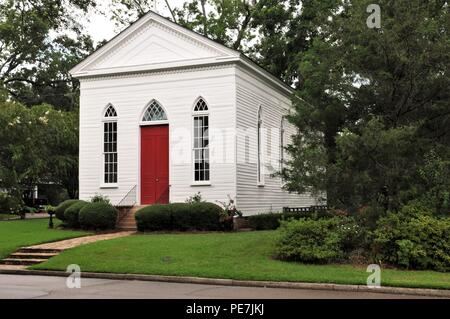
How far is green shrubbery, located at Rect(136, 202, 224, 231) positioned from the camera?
822 inches

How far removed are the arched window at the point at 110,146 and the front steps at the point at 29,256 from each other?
7.63 meters

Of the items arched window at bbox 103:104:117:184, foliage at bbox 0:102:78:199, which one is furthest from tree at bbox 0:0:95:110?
arched window at bbox 103:104:117:184

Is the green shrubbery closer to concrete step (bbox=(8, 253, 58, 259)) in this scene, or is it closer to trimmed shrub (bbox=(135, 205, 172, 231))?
trimmed shrub (bbox=(135, 205, 172, 231))

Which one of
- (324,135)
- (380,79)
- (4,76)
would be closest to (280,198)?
(324,135)

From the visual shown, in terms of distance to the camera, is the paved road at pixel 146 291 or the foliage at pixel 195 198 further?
the foliage at pixel 195 198

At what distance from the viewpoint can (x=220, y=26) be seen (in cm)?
4162

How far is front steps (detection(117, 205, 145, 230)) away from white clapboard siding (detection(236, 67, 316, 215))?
4264mm

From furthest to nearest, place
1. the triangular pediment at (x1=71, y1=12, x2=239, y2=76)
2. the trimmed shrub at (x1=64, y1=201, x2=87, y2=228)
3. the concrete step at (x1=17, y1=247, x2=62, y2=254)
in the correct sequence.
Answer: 1. the triangular pediment at (x1=71, y1=12, x2=239, y2=76)
2. the trimmed shrub at (x1=64, y1=201, x2=87, y2=228)
3. the concrete step at (x1=17, y1=247, x2=62, y2=254)

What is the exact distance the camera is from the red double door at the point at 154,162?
23734 millimetres

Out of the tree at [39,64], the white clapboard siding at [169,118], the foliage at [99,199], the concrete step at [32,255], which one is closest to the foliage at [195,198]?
the white clapboard siding at [169,118]

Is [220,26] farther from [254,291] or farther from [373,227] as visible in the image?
[254,291]

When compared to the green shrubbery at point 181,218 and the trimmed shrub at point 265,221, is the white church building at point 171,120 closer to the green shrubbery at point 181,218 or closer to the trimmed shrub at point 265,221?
the trimmed shrub at point 265,221

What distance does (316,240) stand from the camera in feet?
47.7
